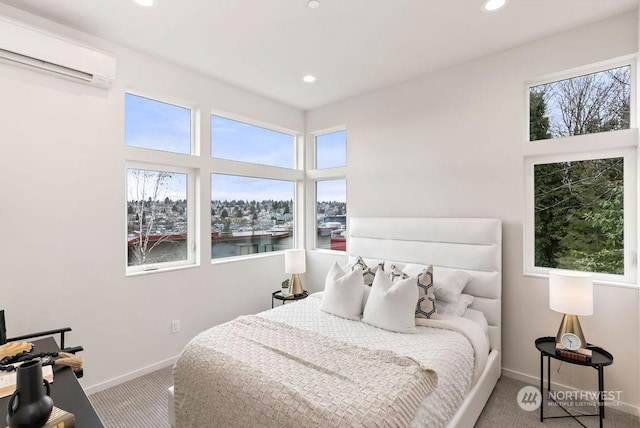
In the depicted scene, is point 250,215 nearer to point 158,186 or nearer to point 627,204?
point 158,186

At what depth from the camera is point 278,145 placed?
435 centimetres

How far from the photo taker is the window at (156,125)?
9.58 feet

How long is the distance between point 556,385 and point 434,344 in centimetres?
143

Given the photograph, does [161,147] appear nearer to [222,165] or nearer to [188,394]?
[222,165]

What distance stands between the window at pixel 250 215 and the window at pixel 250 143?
264 millimetres

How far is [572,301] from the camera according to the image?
2166 millimetres

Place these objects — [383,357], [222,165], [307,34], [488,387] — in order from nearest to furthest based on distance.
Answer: [383,357] < [488,387] < [307,34] < [222,165]

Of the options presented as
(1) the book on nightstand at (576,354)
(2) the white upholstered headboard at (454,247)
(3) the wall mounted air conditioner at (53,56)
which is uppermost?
(3) the wall mounted air conditioner at (53,56)

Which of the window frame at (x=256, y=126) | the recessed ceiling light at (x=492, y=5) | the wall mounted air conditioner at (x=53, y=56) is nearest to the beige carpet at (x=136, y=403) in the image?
the window frame at (x=256, y=126)

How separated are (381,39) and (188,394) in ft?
9.79

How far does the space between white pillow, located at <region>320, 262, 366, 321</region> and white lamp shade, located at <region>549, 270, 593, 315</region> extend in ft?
4.68

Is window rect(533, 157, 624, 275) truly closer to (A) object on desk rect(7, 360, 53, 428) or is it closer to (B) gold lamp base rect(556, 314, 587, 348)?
(B) gold lamp base rect(556, 314, 587, 348)

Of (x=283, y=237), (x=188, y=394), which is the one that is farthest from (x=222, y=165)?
(x=188, y=394)

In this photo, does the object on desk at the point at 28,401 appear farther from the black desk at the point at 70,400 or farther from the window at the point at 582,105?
the window at the point at 582,105
